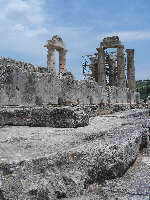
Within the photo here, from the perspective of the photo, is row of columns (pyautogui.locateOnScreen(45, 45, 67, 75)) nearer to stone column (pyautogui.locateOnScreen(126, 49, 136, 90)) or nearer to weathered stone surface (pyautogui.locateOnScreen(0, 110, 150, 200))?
stone column (pyautogui.locateOnScreen(126, 49, 136, 90))

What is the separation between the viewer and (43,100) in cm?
489

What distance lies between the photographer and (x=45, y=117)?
340 cm

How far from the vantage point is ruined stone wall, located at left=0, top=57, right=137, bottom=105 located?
13.1 feet

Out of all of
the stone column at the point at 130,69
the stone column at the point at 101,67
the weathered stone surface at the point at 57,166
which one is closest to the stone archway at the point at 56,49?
the stone column at the point at 101,67

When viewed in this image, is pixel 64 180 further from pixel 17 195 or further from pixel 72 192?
pixel 17 195

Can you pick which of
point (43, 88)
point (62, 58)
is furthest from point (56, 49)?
point (43, 88)

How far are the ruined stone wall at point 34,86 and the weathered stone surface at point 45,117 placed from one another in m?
0.45

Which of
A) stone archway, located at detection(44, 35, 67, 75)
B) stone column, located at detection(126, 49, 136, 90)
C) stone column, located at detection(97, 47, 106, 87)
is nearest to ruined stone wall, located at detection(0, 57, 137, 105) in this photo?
stone archway, located at detection(44, 35, 67, 75)

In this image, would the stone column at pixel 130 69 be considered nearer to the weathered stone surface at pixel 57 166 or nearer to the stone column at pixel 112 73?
the stone column at pixel 112 73

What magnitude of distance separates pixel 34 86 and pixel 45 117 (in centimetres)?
134

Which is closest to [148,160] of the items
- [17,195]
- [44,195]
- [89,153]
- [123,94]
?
[89,153]

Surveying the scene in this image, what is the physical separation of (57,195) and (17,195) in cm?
27

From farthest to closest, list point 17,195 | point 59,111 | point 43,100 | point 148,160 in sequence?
1. point 43,100
2. point 59,111
3. point 148,160
4. point 17,195

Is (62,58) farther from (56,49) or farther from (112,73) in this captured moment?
(112,73)
